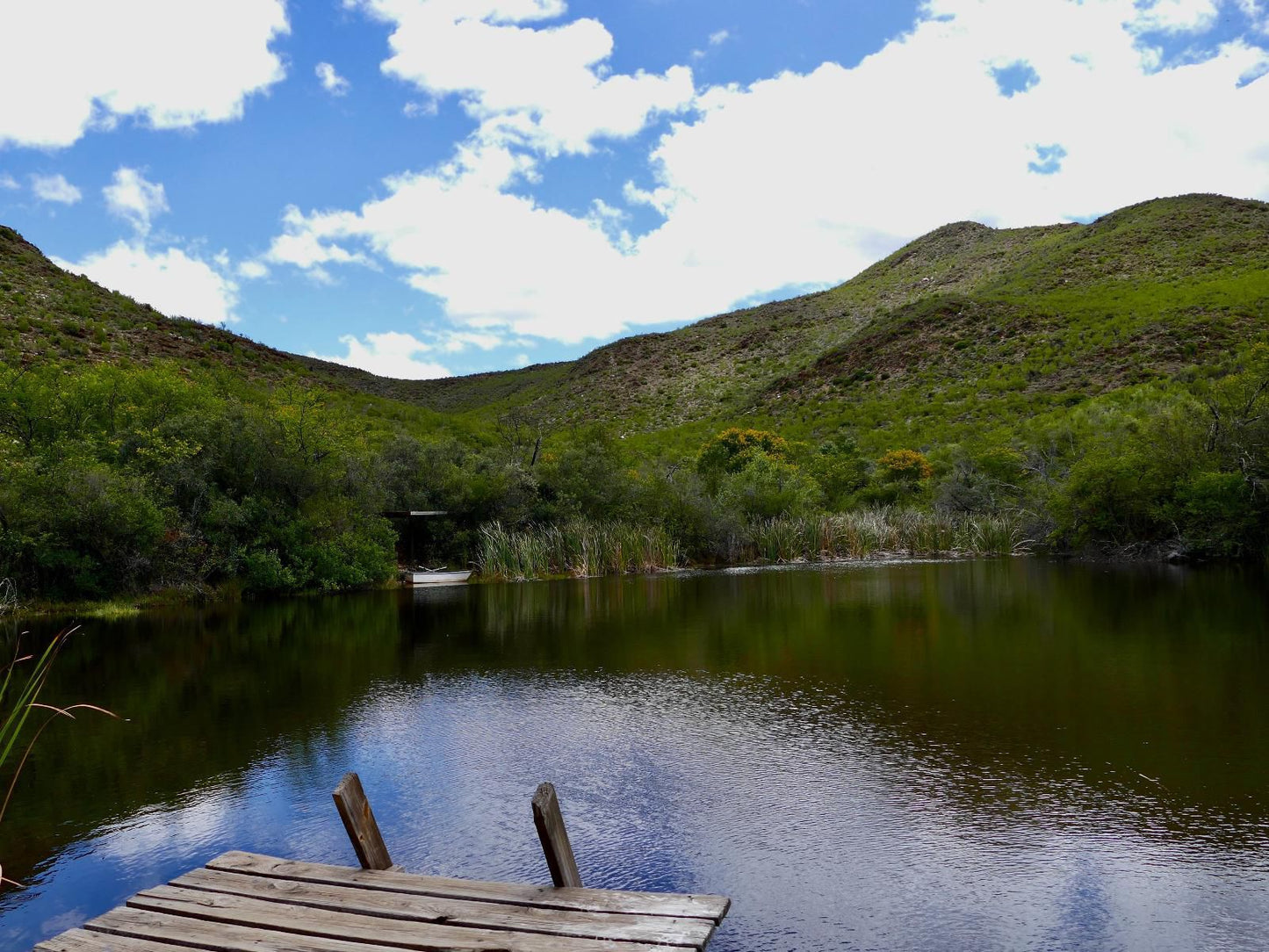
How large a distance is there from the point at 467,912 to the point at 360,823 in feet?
3.03

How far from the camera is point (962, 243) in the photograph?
273 ft

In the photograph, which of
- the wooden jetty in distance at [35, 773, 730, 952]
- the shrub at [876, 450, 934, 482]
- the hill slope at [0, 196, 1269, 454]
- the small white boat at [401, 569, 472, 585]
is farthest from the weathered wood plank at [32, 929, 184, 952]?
the shrub at [876, 450, 934, 482]

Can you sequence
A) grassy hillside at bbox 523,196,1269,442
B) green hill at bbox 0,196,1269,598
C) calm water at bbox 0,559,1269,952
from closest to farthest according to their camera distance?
calm water at bbox 0,559,1269,952, green hill at bbox 0,196,1269,598, grassy hillside at bbox 523,196,1269,442

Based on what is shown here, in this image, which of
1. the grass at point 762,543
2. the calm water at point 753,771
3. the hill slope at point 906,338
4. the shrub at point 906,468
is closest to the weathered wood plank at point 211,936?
the calm water at point 753,771

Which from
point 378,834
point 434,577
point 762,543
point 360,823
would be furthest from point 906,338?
point 360,823

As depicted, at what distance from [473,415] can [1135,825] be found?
61859 millimetres

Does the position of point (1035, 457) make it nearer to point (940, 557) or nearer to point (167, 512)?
point (940, 557)

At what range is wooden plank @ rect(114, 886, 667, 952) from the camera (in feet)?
12.7

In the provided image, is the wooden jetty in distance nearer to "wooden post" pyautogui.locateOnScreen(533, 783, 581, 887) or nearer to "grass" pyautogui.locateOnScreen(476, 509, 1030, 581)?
"wooden post" pyautogui.locateOnScreen(533, 783, 581, 887)

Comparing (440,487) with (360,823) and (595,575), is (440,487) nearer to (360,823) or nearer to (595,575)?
(595,575)

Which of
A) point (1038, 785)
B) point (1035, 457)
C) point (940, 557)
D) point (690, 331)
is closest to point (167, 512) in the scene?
point (1038, 785)

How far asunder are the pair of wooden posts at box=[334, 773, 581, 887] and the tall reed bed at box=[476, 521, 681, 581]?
2487 centimetres

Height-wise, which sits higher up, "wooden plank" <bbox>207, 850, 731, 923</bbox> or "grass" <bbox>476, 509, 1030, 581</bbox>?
"grass" <bbox>476, 509, 1030, 581</bbox>

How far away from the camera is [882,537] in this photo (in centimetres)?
3606
